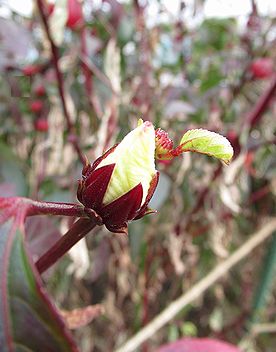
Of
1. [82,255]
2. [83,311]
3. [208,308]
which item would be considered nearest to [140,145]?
[83,311]

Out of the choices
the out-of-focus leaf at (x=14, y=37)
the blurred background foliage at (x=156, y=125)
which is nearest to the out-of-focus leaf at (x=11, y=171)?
the blurred background foliage at (x=156, y=125)

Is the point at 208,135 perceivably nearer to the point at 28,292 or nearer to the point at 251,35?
the point at 28,292

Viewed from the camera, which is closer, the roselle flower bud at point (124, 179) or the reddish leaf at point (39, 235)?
the roselle flower bud at point (124, 179)

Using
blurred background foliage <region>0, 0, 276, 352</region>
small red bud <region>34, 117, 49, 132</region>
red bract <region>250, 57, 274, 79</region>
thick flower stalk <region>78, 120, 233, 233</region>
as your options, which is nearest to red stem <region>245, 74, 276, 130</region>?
blurred background foliage <region>0, 0, 276, 352</region>

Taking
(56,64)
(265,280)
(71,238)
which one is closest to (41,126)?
(56,64)

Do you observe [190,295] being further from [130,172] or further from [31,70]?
[130,172]

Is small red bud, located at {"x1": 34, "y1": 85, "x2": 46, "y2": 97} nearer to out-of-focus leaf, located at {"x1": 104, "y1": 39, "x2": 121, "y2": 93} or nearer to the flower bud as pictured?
out-of-focus leaf, located at {"x1": 104, "y1": 39, "x2": 121, "y2": 93}

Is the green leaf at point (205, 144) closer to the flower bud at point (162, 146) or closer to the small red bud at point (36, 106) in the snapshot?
the flower bud at point (162, 146)
